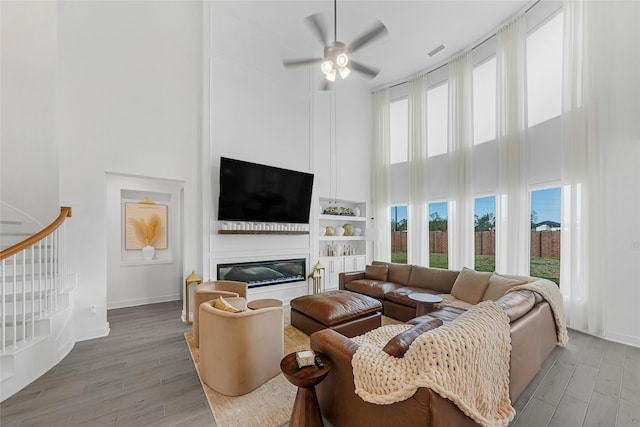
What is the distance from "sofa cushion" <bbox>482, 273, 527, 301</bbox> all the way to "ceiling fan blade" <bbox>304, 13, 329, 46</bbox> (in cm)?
376

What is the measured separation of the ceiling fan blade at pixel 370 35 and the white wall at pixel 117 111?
2.86 metres

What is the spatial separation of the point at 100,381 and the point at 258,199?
306 cm

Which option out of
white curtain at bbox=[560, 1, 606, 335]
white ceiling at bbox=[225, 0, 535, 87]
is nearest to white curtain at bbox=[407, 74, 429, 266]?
white ceiling at bbox=[225, 0, 535, 87]

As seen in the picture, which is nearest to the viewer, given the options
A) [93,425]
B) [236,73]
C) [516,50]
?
[93,425]

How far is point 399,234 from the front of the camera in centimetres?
642

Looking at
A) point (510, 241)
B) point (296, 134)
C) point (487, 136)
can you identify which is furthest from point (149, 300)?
point (487, 136)

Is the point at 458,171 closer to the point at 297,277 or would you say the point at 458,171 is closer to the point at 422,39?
the point at 422,39

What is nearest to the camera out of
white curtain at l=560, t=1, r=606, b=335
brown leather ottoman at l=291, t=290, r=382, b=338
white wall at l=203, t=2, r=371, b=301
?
Answer: brown leather ottoman at l=291, t=290, r=382, b=338

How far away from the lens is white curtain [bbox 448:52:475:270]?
5039mm

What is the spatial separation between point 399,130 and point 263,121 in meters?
3.50

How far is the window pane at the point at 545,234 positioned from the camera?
13.1 ft

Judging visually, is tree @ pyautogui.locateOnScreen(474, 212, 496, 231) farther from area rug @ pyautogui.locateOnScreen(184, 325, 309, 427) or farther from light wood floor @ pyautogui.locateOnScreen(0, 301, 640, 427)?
area rug @ pyautogui.locateOnScreen(184, 325, 309, 427)

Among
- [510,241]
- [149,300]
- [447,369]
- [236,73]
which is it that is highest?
[236,73]

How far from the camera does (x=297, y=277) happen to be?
17.3ft
